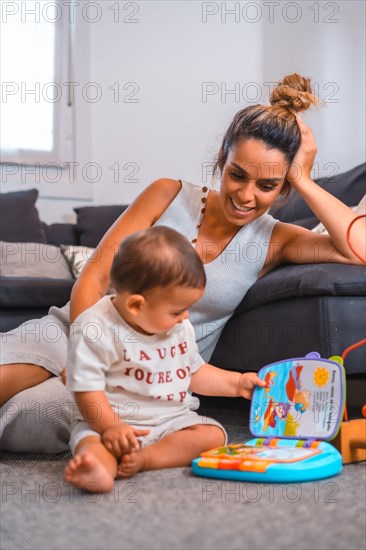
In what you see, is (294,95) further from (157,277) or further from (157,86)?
(157,86)

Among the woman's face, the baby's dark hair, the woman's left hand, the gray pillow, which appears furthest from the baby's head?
the gray pillow

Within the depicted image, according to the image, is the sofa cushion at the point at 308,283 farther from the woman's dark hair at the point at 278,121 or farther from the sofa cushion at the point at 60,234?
the sofa cushion at the point at 60,234

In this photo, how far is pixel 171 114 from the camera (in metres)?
3.82

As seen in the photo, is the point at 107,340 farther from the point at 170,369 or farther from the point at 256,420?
the point at 256,420

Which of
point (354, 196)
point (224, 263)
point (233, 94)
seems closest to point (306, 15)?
point (233, 94)

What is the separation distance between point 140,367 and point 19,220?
6.35 feet

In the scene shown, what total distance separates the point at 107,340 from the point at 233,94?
2.59 metres

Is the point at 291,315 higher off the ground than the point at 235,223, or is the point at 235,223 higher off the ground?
the point at 235,223

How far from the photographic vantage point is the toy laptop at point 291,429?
4.22 ft

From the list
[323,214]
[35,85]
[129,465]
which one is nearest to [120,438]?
[129,465]

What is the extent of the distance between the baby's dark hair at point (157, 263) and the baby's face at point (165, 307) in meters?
0.01

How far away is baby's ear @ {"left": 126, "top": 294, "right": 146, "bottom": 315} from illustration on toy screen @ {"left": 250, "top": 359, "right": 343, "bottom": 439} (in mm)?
341

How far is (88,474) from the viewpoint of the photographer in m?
1.20

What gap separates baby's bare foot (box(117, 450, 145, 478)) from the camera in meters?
1.30
